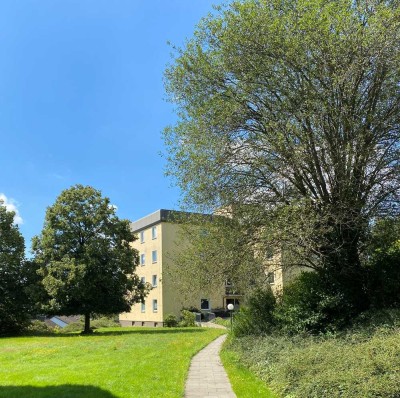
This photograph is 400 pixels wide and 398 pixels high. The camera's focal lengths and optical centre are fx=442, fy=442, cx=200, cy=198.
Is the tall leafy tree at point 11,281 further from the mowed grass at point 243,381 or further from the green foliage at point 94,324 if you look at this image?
the mowed grass at point 243,381

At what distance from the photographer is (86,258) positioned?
29.7m

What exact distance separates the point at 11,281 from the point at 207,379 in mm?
25689

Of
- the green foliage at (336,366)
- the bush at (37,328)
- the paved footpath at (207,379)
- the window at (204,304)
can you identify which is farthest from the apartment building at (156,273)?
the green foliage at (336,366)

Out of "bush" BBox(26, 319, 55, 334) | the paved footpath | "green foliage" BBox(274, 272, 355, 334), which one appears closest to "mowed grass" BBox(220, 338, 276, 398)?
the paved footpath

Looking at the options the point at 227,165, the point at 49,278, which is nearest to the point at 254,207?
the point at 227,165

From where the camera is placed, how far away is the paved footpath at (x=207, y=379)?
894 centimetres

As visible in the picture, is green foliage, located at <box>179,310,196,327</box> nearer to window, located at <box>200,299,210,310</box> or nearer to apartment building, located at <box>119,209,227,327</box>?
apartment building, located at <box>119,209,227,327</box>

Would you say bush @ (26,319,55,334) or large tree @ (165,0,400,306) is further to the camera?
bush @ (26,319,55,334)

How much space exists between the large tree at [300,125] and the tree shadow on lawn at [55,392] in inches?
232

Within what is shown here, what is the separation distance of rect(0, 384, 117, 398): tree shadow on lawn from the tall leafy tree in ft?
76.9

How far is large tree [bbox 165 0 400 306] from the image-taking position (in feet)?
39.7

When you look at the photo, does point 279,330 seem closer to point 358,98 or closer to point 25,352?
point 358,98

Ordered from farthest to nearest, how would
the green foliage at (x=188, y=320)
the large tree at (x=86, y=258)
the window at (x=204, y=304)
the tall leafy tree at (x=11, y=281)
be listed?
the window at (x=204, y=304) → the green foliage at (x=188, y=320) → the tall leafy tree at (x=11, y=281) → the large tree at (x=86, y=258)

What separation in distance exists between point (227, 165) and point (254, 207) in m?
1.59
